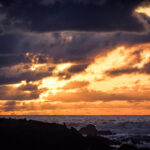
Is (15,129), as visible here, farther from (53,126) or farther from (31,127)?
(53,126)

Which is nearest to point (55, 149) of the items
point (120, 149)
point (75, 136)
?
point (75, 136)

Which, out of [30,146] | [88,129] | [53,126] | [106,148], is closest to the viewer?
[30,146]

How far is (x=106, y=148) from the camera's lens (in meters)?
39.2

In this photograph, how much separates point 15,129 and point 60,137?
5784 millimetres

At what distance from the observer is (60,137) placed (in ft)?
132

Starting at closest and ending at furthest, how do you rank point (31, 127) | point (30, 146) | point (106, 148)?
point (30, 146) < point (106, 148) < point (31, 127)

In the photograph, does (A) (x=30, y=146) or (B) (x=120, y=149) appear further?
(B) (x=120, y=149)

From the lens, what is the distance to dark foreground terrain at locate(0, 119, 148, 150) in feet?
121

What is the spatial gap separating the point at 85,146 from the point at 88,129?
34542 mm

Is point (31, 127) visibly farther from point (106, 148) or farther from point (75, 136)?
point (106, 148)

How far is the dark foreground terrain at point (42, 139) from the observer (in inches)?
1458

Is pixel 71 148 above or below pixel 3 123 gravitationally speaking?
below

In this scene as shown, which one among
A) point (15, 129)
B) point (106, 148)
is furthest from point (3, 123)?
point (106, 148)

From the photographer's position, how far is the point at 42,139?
3900 centimetres
